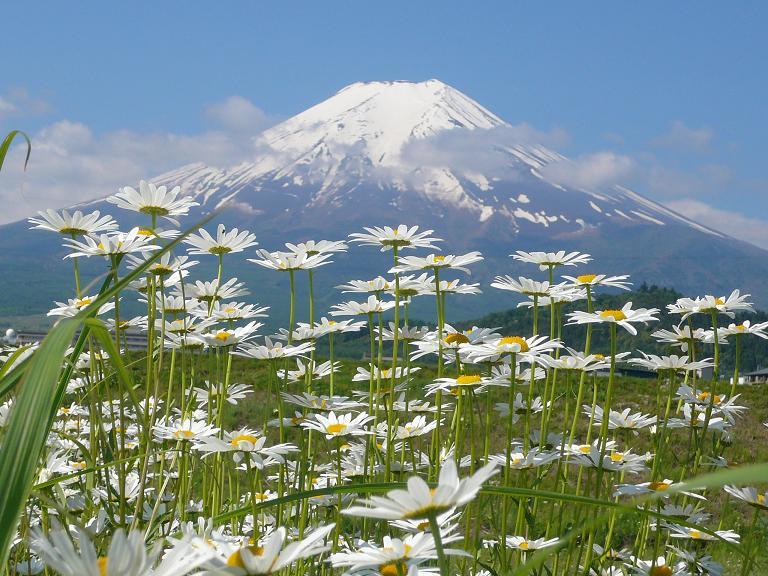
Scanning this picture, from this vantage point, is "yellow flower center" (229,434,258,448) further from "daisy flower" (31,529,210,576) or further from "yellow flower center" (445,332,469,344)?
"daisy flower" (31,529,210,576)

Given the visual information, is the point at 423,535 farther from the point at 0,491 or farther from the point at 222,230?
the point at 222,230

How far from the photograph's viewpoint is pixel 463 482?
4.07 feet

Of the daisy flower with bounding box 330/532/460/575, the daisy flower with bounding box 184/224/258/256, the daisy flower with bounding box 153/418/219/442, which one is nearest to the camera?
the daisy flower with bounding box 330/532/460/575

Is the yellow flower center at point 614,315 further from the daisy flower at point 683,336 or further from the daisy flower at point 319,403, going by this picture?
the daisy flower at point 319,403

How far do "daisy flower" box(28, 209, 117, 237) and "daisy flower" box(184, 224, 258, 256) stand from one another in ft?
1.45

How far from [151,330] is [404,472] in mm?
1634

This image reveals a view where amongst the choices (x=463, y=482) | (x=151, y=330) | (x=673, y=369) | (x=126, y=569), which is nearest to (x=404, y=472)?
(x=673, y=369)

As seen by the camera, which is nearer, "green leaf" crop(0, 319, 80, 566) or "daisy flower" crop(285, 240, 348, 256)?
"green leaf" crop(0, 319, 80, 566)

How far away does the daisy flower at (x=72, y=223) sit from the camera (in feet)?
10.4

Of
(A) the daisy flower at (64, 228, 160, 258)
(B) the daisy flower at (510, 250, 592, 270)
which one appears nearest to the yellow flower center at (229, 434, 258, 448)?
(A) the daisy flower at (64, 228, 160, 258)

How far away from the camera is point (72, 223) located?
3.24 m

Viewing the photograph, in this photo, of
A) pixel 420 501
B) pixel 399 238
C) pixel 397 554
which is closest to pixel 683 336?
pixel 399 238

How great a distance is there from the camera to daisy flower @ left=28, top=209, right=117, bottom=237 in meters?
3.16

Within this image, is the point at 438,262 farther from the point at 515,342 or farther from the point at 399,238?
the point at 515,342
